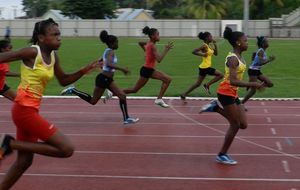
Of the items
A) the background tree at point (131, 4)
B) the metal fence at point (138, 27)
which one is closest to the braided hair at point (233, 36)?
the metal fence at point (138, 27)

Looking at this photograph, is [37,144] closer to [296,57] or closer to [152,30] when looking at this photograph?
[152,30]

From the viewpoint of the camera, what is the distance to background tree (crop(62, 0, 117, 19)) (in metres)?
74.5

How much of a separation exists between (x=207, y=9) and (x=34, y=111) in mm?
74559

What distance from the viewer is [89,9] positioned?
7519 centimetres

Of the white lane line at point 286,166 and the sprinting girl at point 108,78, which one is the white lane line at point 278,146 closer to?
the white lane line at point 286,166

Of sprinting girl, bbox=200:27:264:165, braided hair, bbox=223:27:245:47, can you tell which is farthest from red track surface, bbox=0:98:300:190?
braided hair, bbox=223:27:245:47

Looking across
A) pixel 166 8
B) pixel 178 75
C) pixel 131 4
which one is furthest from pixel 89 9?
pixel 178 75

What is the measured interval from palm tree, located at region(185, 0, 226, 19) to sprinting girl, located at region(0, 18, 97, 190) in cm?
7325

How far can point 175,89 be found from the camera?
16484mm

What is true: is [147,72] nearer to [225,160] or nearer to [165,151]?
[165,151]

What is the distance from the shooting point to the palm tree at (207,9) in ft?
255

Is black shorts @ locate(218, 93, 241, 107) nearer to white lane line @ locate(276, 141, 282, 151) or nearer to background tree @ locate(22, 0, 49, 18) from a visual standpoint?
white lane line @ locate(276, 141, 282, 151)

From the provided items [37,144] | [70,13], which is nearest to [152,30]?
[37,144]

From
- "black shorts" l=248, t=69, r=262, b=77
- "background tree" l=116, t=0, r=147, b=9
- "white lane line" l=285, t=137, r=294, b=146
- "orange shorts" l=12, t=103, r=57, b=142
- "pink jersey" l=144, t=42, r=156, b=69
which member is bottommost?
"background tree" l=116, t=0, r=147, b=9
